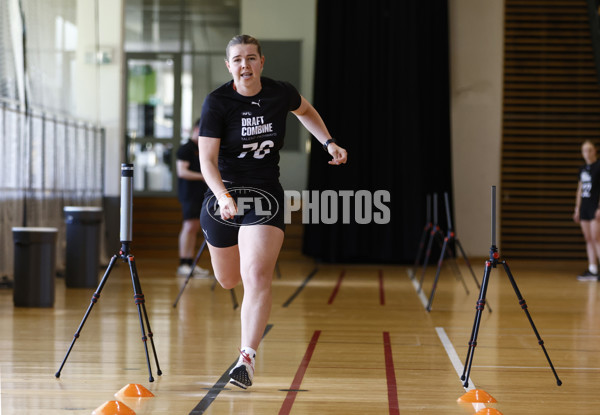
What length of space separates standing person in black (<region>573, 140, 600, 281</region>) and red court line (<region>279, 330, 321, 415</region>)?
4831mm

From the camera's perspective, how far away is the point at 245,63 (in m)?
3.28

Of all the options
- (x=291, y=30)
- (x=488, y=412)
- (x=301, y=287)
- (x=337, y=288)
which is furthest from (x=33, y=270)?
(x=291, y=30)

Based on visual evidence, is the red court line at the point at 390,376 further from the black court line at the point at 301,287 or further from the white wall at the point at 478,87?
the white wall at the point at 478,87

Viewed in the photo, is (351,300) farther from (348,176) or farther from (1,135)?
(348,176)

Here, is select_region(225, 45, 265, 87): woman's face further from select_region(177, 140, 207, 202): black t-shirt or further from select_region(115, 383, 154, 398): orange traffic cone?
select_region(177, 140, 207, 202): black t-shirt

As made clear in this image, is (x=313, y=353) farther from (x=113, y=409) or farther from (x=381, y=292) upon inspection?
(x=381, y=292)

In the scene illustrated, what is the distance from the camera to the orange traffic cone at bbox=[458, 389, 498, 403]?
3.22 meters

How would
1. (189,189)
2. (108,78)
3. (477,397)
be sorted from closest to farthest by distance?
(477,397), (189,189), (108,78)

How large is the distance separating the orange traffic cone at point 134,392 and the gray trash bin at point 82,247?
→ 4231 mm

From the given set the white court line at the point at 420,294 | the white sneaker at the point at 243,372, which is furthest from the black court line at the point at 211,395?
the white court line at the point at 420,294

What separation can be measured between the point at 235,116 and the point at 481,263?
26.9 ft

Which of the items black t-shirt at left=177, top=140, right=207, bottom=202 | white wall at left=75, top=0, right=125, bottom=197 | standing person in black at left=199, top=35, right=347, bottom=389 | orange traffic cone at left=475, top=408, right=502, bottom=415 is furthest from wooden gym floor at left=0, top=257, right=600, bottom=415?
white wall at left=75, top=0, right=125, bottom=197

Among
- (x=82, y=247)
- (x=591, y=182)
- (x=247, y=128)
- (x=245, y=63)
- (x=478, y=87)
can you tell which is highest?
(x=478, y=87)

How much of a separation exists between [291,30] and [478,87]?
2823 mm
